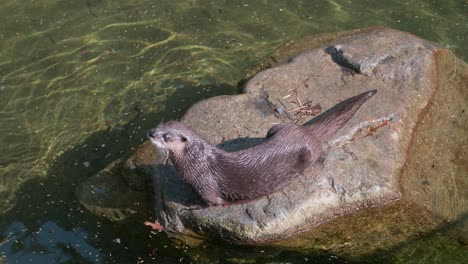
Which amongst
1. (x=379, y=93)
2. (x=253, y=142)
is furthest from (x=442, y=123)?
(x=253, y=142)

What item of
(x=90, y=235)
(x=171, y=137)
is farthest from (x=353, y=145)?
(x=90, y=235)

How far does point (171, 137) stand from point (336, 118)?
1271 millimetres

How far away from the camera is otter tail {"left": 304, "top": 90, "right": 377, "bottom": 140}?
4.34 m

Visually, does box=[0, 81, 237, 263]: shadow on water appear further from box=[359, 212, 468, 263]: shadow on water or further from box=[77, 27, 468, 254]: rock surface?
box=[359, 212, 468, 263]: shadow on water

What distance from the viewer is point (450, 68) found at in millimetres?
5344

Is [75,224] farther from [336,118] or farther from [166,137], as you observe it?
[336,118]

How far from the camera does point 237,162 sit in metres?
4.05

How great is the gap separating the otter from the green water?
49cm

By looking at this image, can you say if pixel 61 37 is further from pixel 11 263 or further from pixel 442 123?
pixel 442 123

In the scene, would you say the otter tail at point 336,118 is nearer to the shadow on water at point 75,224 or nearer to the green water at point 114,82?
the green water at point 114,82

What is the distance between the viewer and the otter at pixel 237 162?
400 cm

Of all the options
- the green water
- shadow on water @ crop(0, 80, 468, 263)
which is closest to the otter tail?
shadow on water @ crop(0, 80, 468, 263)

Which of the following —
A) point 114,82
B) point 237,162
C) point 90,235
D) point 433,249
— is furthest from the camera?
point 114,82

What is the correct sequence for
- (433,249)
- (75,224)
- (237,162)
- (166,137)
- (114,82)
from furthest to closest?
(114,82) < (75,224) < (433,249) < (237,162) < (166,137)
